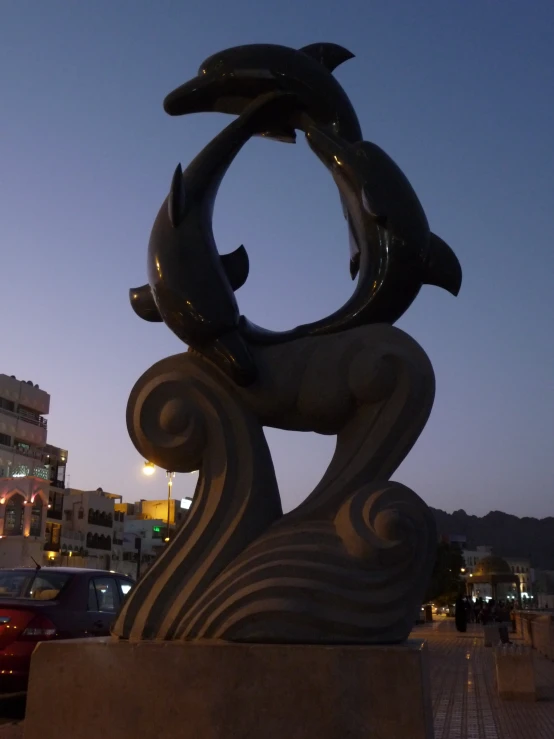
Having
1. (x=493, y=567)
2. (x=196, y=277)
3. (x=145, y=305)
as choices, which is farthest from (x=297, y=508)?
(x=493, y=567)

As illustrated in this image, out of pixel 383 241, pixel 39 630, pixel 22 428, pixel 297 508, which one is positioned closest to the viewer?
pixel 297 508

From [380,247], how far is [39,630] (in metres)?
4.35

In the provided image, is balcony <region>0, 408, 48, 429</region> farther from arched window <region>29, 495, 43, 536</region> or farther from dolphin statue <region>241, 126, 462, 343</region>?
dolphin statue <region>241, 126, 462, 343</region>

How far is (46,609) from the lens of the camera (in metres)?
6.74

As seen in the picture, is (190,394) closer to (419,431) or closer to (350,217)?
(419,431)

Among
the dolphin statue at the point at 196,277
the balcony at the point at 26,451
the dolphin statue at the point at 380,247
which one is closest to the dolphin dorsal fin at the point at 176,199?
the dolphin statue at the point at 196,277

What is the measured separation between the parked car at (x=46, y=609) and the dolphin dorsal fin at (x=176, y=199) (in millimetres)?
3820

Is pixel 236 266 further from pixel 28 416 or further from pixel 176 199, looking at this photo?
pixel 28 416

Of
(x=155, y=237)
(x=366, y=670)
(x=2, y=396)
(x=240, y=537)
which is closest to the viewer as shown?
(x=366, y=670)

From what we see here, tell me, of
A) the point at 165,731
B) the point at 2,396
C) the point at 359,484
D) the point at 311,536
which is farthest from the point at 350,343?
the point at 2,396

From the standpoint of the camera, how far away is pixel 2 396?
4216cm

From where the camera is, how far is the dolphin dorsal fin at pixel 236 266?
554 centimetres

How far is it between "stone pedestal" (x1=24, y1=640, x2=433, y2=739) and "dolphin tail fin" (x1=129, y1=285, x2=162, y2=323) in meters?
2.30

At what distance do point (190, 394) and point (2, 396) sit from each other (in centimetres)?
4011
